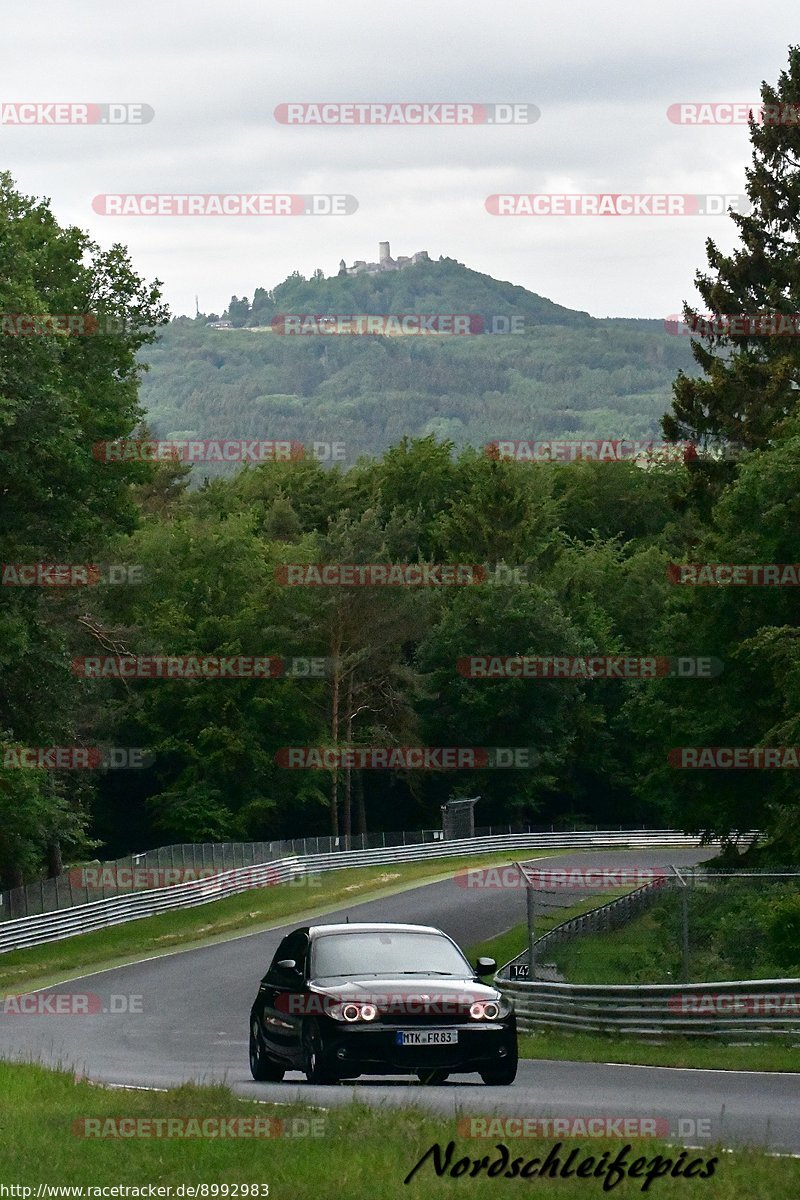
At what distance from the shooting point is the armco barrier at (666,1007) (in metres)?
19.3

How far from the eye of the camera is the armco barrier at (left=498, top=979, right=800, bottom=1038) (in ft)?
63.5

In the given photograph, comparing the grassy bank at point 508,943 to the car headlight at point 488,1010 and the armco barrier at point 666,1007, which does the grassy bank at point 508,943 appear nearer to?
the armco barrier at point 666,1007

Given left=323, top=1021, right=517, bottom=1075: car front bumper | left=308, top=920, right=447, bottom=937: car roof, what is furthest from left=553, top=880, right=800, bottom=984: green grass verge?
left=323, top=1021, right=517, bottom=1075: car front bumper

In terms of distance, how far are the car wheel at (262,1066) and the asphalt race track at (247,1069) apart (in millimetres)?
171

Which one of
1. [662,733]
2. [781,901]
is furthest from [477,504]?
[781,901]

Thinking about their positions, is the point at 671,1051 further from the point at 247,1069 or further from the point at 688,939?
the point at 247,1069

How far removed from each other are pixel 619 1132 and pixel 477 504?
89.2 metres

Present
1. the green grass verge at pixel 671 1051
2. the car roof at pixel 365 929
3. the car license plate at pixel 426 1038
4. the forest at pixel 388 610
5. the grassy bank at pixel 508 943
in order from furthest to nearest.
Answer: the forest at pixel 388 610
the grassy bank at pixel 508 943
the green grass verge at pixel 671 1051
the car roof at pixel 365 929
the car license plate at pixel 426 1038

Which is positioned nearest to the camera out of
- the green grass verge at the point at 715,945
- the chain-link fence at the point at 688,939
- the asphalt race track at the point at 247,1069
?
the asphalt race track at the point at 247,1069

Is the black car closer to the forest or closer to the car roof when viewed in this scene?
the car roof

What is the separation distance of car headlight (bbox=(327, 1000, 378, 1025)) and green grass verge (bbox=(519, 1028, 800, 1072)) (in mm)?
4277

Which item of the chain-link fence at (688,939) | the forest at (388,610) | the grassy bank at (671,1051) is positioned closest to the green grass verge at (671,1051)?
the grassy bank at (671,1051)

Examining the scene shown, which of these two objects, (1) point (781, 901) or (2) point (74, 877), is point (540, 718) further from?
(1) point (781, 901)

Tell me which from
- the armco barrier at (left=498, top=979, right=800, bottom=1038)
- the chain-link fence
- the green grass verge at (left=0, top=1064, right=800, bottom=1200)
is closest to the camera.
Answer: the green grass verge at (left=0, top=1064, right=800, bottom=1200)
